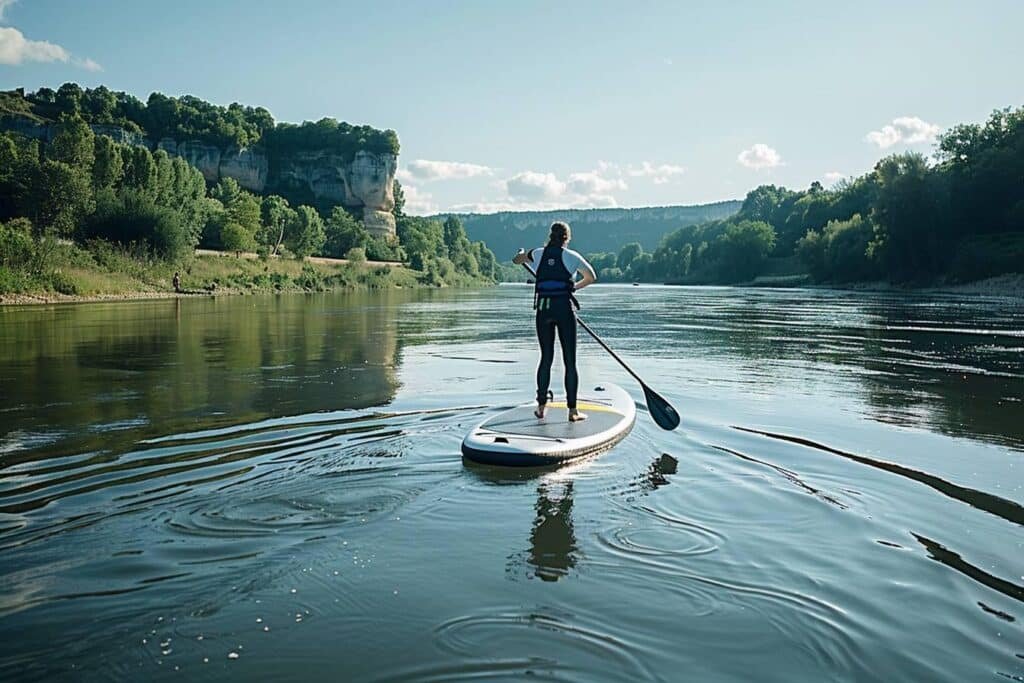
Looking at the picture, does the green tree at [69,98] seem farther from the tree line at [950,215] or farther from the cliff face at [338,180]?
the tree line at [950,215]

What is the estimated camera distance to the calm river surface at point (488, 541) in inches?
157

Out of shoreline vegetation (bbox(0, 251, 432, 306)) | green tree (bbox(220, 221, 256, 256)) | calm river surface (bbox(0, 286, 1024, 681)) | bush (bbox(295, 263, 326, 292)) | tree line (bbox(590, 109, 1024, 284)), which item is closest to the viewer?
calm river surface (bbox(0, 286, 1024, 681))

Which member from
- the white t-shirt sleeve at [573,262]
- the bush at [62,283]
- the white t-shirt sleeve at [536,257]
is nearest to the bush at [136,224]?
the bush at [62,283]

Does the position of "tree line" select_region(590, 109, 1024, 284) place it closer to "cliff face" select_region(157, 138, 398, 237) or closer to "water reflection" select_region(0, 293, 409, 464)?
"water reflection" select_region(0, 293, 409, 464)

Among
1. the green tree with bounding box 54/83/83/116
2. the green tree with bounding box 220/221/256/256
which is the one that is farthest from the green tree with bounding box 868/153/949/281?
the green tree with bounding box 54/83/83/116

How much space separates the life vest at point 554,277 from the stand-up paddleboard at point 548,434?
144 centimetres

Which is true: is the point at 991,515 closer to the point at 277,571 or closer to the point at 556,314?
the point at 556,314

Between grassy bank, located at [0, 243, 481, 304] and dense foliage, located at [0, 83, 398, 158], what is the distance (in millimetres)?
57548

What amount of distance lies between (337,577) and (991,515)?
5428 millimetres

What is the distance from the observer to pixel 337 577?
4.92m

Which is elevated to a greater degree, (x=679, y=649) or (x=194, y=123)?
(x=194, y=123)

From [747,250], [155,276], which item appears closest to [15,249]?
[155,276]

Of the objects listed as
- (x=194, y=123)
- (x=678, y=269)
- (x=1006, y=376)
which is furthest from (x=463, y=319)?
(x=678, y=269)

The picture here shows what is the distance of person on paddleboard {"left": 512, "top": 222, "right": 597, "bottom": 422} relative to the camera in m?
9.33
